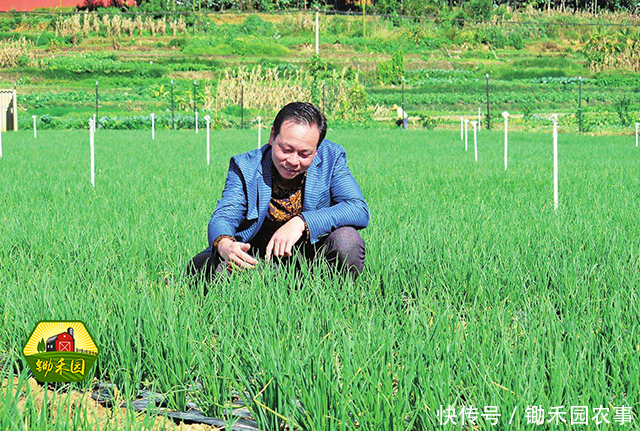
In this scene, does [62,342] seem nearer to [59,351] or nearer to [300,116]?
[59,351]

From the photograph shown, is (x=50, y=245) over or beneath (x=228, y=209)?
beneath

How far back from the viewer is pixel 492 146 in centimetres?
1418

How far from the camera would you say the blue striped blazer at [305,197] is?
2.94m

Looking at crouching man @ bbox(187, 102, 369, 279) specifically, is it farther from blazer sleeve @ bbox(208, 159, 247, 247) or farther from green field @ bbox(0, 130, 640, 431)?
green field @ bbox(0, 130, 640, 431)

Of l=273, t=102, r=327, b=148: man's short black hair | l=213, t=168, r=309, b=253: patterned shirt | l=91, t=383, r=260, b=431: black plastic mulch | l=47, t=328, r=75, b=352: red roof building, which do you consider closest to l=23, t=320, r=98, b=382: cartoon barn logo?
l=47, t=328, r=75, b=352: red roof building

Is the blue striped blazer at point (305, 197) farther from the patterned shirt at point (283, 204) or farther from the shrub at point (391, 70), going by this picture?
the shrub at point (391, 70)

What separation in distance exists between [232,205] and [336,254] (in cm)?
44

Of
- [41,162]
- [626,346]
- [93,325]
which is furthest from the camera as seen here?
[41,162]

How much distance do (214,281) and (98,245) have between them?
1.05 meters

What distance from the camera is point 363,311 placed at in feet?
8.51

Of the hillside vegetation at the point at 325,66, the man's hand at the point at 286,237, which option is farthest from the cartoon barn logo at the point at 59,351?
the hillside vegetation at the point at 325,66

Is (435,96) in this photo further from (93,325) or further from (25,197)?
(93,325)

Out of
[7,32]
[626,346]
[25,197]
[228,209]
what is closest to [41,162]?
[25,197]

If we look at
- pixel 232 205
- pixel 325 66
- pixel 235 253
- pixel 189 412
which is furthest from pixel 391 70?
pixel 189 412
